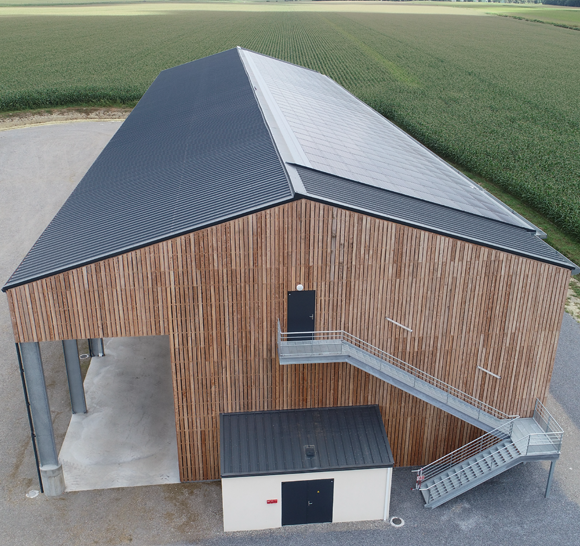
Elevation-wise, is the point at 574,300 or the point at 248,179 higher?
the point at 248,179

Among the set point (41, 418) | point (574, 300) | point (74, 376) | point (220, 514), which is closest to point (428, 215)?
point (220, 514)

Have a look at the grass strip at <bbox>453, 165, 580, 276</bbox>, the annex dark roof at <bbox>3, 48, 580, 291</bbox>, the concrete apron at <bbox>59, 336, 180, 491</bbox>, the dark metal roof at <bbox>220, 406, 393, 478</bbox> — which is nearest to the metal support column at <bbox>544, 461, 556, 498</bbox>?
the dark metal roof at <bbox>220, 406, 393, 478</bbox>

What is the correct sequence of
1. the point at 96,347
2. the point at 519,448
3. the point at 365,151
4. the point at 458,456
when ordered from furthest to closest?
the point at 365,151 < the point at 96,347 < the point at 458,456 < the point at 519,448

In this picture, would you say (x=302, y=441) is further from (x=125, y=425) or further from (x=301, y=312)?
(x=125, y=425)

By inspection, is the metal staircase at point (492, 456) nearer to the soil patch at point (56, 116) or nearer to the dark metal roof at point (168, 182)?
the dark metal roof at point (168, 182)

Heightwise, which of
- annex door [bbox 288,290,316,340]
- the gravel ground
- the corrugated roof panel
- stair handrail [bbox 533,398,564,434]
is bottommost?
the gravel ground

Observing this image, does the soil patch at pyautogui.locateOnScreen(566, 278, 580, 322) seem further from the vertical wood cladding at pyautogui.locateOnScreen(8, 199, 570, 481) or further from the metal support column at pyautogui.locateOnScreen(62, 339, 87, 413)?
the metal support column at pyautogui.locateOnScreen(62, 339, 87, 413)
